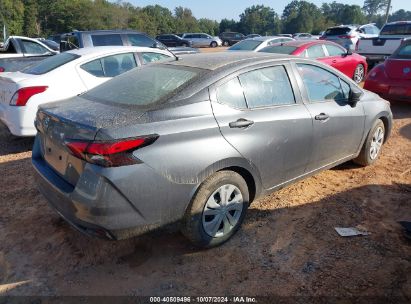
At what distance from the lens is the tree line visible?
61156 millimetres

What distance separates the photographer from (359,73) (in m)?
10.8

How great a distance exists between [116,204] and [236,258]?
46.4 inches

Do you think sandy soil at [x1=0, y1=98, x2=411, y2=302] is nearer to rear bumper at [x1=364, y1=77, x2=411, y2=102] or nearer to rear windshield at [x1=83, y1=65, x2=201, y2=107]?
rear windshield at [x1=83, y1=65, x2=201, y2=107]

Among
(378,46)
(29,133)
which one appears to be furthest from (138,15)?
(29,133)

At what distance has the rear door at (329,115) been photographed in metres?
3.80

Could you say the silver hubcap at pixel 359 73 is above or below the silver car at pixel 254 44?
below

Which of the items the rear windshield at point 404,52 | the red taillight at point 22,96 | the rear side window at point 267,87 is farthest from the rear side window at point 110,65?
the rear windshield at point 404,52

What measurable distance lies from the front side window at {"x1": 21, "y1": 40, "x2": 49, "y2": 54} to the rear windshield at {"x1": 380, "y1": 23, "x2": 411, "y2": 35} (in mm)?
12221

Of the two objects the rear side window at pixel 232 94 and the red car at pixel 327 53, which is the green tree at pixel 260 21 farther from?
the rear side window at pixel 232 94

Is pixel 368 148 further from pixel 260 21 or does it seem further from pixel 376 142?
pixel 260 21

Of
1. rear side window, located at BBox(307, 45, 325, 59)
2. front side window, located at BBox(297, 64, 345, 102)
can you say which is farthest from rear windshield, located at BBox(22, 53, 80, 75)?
rear side window, located at BBox(307, 45, 325, 59)

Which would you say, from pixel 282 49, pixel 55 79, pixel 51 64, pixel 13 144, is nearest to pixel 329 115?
pixel 55 79

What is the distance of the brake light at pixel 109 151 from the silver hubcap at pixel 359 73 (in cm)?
963

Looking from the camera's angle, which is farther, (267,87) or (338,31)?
(338,31)
